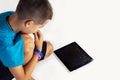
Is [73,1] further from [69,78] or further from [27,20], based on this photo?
[27,20]

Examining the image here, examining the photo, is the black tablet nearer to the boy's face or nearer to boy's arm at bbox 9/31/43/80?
boy's arm at bbox 9/31/43/80

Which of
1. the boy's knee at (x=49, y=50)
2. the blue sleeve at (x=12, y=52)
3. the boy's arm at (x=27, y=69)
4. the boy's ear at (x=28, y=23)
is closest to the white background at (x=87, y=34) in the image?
the boy's knee at (x=49, y=50)

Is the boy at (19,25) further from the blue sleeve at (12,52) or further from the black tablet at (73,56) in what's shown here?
the black tablet at (73,56)

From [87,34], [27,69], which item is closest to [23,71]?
[27,69]

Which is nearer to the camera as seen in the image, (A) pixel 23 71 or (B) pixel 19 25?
(B) pixel 19 25

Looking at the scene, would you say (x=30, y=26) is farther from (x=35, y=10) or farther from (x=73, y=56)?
(x=73, y=56)

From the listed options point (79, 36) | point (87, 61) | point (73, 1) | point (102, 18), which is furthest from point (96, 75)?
point (73, 1)

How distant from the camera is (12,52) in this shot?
37.4 inches

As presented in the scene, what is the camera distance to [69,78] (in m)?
1.21

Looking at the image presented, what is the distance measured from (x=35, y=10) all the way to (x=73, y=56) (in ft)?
1.61

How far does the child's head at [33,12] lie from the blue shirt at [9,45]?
7 cm

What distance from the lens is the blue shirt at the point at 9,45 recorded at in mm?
937

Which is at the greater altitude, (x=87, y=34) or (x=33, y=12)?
(x=33, y=12)

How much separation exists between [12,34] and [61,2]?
29.6 inches
